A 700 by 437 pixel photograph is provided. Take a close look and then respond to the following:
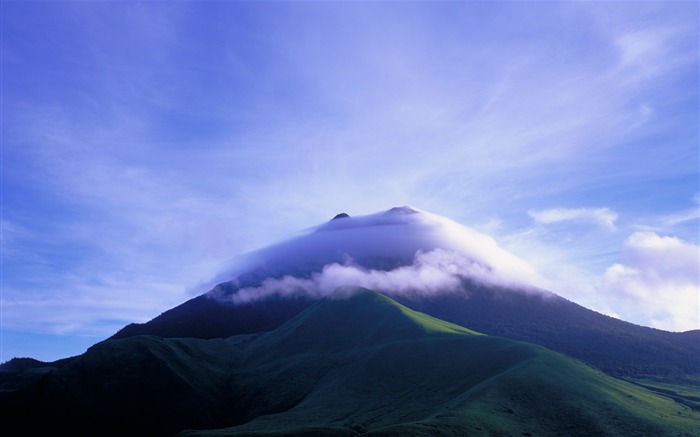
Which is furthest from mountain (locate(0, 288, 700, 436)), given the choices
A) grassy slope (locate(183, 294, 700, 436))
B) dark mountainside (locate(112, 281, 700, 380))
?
dark mountainside (locate(112, 281, 700, 380))

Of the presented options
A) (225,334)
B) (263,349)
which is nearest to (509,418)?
(263,349)

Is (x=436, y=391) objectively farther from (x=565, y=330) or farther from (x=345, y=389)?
(x=565, y=330)

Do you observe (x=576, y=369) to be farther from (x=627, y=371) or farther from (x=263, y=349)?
(x=263, y=349)

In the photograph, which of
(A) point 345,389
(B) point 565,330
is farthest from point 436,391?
(B) point 565,330

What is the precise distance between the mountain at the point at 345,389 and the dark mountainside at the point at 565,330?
51576mm

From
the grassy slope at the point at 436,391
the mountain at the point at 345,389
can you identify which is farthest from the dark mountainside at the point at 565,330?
the grassy slope at the point at 436,391

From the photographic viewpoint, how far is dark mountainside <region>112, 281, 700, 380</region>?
145625 millimetres

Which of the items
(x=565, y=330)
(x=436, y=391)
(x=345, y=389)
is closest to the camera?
(x=436, y=391)

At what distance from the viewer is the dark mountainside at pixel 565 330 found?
14562cm

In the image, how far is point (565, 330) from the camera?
6688 inches

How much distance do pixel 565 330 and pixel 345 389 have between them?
106656 mm

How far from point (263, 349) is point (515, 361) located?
238 feet

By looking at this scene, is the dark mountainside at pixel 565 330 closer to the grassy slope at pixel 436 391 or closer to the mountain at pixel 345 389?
the mountain at pixel 345 389

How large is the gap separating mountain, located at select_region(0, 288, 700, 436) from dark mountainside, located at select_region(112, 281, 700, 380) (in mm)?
51576
